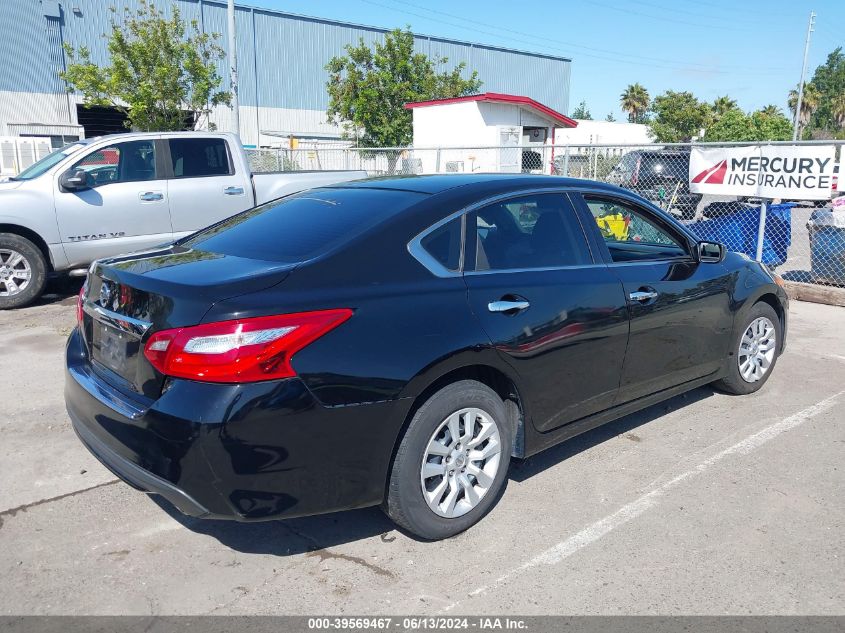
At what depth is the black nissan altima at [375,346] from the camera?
2.82 meters

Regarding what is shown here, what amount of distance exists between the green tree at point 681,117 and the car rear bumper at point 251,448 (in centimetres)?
4880

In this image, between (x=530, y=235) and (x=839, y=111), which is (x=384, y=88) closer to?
(x=530, y=235)

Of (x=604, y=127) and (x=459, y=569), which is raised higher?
(x=604, y=127)

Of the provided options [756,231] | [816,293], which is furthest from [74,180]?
[816,293]

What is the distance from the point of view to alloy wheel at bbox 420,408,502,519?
3.33 m

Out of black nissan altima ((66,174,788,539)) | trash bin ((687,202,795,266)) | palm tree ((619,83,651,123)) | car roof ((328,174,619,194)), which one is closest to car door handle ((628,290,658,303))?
black nissan altima ((66,174,788,539))

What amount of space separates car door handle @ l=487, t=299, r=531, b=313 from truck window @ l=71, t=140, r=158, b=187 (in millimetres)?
6537

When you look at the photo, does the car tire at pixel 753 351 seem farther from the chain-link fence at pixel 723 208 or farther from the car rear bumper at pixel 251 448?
the chain-link fence at pixel 723 208

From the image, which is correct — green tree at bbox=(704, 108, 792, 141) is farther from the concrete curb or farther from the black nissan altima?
the black nissan altima

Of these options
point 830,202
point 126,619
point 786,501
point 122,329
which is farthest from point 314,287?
point 830,202

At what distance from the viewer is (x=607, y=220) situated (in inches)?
225

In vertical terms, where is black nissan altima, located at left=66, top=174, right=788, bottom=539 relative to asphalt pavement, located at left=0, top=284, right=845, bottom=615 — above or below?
above

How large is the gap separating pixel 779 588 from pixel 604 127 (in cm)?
5489

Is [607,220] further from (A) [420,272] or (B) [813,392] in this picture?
(A) [420,272]
